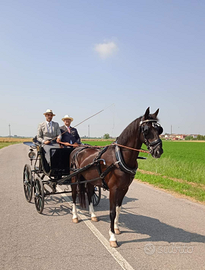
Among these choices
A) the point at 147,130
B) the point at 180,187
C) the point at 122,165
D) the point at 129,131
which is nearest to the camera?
the point at 147,130

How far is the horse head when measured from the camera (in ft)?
11.3

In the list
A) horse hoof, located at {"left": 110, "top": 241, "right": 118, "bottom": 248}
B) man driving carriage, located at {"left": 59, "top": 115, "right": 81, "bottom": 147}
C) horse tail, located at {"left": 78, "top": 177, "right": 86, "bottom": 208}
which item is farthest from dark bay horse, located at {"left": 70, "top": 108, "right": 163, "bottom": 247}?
man driving carriage, located at {"left": 59, "top": 115, "right": 81, "bottom": 147}

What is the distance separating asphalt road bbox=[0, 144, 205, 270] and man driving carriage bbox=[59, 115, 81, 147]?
5.74ft

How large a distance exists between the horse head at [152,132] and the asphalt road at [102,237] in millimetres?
1591

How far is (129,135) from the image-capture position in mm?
3861

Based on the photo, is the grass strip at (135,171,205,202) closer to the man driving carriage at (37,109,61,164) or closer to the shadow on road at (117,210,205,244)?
the shadow on road at (117,210,205,244)

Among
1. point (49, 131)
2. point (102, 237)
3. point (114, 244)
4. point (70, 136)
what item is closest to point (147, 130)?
point (114, 244)

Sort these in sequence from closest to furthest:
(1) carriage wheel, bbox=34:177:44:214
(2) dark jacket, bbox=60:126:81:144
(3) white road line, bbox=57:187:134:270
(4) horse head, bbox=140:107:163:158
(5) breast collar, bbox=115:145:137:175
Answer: (3) white road line, bbox=57:187:134:270 < (4) horse head, bbox=140:107:163:158 < (5) breast collar, bbox=115:145:137:175 < (1) carriage wheel, bbox=34:177:44:214 < (2) dark jacket, bbox=60:126:81:144

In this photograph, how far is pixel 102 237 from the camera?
13.0 feet

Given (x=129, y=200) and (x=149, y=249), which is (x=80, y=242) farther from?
(x=129, y=200)

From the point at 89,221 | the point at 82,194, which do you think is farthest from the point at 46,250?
the point at 82,194

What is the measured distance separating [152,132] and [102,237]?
2129mm

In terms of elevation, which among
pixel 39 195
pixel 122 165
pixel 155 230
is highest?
pixel 122 165

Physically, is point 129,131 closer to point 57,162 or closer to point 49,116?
point 57,162
